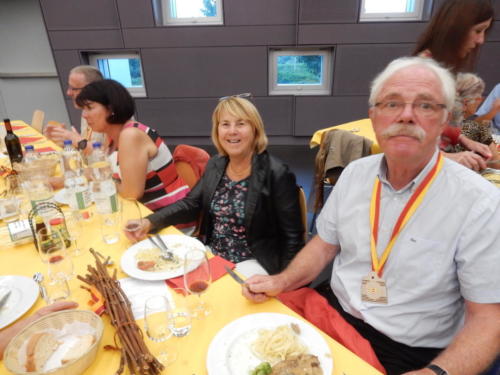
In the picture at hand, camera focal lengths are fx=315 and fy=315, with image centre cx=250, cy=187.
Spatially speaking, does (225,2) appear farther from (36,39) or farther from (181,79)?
(36,39)

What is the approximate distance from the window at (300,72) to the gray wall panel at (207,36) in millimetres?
304

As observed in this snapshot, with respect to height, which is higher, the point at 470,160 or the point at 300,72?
the point at 300,72

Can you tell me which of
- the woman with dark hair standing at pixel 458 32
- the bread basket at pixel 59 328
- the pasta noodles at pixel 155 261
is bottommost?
the pasta noodles at pixel 155 261

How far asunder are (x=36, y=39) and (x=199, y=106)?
12.0 ft

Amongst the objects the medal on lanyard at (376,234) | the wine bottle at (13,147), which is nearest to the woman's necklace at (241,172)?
the medal on lanyard at (376,234)

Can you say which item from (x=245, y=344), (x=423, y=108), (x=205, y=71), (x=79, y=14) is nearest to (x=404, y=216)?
(x=423, y=108)

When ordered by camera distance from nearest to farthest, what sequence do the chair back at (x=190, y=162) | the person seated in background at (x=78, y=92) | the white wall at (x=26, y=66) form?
1. the chair back at (x=190, y=162)
2. the person seated in background at (x=78, y=92)
3. the white wall at (x=26, y=66)

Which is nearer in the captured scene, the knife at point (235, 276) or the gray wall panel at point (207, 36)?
the knife at point (235, 276)

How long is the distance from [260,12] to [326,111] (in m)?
2.01

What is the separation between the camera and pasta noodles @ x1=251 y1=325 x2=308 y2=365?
2.98 ft

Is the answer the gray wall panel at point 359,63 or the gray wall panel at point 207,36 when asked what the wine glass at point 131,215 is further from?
the gray wall panel at point 359,63

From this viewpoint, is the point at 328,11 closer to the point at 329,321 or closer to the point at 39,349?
the point at 329,321

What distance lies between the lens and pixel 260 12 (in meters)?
5.23

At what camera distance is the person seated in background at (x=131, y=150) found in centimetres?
209
